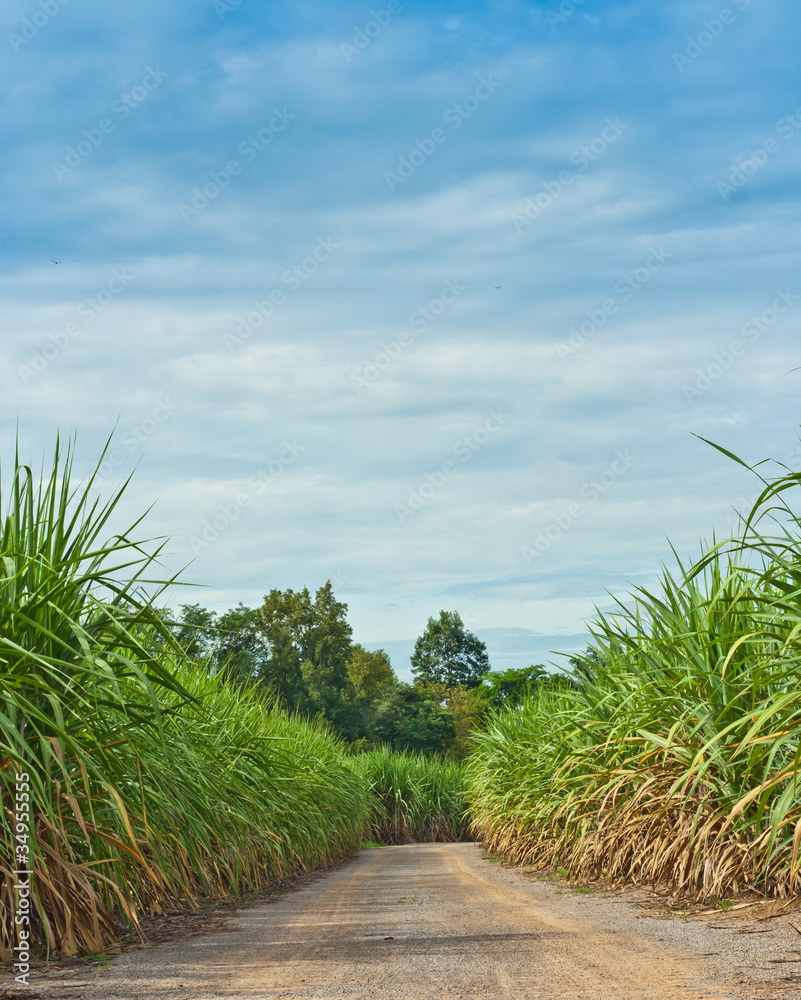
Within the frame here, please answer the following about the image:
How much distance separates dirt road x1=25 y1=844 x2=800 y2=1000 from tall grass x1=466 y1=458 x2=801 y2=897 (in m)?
0.68

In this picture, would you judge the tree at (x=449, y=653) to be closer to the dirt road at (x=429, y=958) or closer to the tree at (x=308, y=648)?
the tree at (x=308, y=648)

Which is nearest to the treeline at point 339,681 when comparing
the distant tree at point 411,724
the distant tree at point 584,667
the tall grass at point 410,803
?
the distant tree at point 411,724

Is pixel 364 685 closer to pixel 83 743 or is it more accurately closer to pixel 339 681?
pixel 339 681

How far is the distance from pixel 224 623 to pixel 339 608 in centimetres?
1027

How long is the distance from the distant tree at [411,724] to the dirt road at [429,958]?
1391 inches

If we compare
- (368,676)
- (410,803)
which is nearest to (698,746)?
(410,803)

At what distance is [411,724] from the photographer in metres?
40.9

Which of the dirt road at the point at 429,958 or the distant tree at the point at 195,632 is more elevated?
the distant tree at the point at 195,632

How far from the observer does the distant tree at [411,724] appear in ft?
134

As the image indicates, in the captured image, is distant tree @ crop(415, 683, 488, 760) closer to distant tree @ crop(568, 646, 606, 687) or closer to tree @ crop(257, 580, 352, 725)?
tree @ crop(257, 580, 352, 725)

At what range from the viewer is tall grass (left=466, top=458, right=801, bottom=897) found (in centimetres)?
470

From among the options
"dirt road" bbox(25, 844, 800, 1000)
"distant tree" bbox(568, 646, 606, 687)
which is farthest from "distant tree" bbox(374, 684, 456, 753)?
"dirt road" bbox(25, 844, 800, 1000)

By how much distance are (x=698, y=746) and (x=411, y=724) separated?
3606cm

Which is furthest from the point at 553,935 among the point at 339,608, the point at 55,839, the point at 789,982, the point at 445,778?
the point at 339,608
